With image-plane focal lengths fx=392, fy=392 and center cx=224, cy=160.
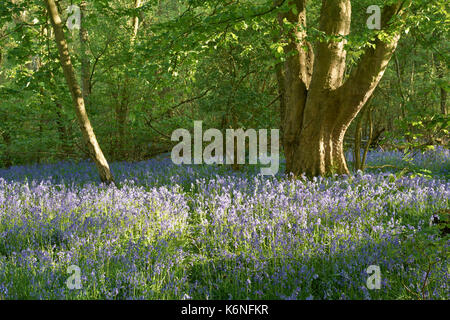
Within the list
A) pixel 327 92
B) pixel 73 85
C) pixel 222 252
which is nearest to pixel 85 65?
pixel 73 85

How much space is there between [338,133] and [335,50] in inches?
61.3

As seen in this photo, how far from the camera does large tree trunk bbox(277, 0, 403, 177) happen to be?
23.3ft

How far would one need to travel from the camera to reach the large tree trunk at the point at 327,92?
7.11 metres

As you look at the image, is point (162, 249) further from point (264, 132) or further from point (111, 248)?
point (264, 132)

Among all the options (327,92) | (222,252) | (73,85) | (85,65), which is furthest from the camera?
(85,65)

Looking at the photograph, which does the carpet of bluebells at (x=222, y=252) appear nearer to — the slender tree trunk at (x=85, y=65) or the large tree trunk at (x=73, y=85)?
the large tree trunk at (x=73, y=85)

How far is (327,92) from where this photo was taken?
7395 mm

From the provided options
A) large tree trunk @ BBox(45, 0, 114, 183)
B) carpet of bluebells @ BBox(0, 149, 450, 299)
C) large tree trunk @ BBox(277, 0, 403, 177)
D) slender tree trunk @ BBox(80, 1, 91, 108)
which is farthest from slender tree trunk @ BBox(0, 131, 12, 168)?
large tree trunk @ BBox(277, 0, 403, 177)

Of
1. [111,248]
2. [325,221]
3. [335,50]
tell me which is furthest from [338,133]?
[111,248]

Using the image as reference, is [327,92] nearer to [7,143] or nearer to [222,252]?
[222,252]

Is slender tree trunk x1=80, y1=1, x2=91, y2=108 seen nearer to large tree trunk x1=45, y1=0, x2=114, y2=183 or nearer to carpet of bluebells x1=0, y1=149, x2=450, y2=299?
large tree trunk x1=45, y1=0, x2=114, y2=183

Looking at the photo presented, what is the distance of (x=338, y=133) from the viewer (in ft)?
24.9

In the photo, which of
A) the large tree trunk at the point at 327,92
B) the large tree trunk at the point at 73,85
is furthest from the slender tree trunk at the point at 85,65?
the large tree trunk at the point at 327,92
